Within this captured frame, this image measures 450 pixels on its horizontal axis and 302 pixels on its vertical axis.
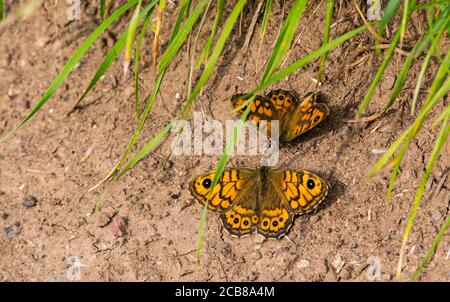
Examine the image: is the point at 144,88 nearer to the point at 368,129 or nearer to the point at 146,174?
the point at 146,174

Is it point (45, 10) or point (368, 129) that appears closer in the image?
point (368, 129)

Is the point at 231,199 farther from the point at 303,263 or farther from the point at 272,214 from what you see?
the point at 303,263

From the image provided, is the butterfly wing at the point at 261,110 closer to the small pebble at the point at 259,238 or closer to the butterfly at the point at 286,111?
the butterfly at the point at 286,111

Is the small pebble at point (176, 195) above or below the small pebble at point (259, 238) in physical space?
above

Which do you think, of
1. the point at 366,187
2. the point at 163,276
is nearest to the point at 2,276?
the point at 163,276

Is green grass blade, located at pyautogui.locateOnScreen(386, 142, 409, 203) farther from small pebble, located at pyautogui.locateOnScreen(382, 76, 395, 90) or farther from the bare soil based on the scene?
small pebble, located at pyautogui.locateOnScreen(382, 76, 395, 90)

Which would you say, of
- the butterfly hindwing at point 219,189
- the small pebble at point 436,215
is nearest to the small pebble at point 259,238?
the butterfly hindwing at point 219,189
